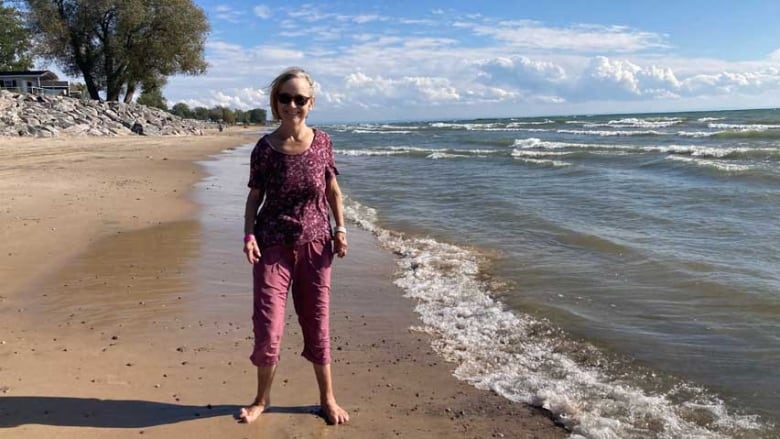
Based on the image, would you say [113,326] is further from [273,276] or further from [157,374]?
[273,276]

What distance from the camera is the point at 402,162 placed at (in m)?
25.0

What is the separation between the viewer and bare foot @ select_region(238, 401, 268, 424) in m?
3.33

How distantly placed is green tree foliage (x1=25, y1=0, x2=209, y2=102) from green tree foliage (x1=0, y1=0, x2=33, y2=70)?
26.7 metres

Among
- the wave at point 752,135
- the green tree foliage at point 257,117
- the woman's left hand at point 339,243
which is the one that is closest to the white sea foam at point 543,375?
the woman's left hand at point 339,243

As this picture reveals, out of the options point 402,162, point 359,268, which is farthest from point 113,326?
point 402,162

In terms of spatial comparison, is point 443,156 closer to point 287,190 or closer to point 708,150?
point 708,150

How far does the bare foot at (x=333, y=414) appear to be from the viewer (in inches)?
133

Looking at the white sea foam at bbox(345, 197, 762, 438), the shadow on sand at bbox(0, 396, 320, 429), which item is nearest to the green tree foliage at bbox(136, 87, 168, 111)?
the white sea foam at bbox(345, 197, 762, 438)

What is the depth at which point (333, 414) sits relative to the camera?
133 inches

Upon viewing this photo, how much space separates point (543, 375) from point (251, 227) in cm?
225

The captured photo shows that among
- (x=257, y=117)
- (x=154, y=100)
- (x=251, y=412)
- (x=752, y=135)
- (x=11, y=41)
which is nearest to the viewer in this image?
(x=251, y=412)

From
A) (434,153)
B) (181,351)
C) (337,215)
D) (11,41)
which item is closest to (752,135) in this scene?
(434,153)

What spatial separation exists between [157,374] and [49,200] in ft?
26.7

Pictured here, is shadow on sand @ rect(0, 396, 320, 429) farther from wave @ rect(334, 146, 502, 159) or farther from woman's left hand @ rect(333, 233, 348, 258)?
wave @ rect(334, 146, 502, 159)
